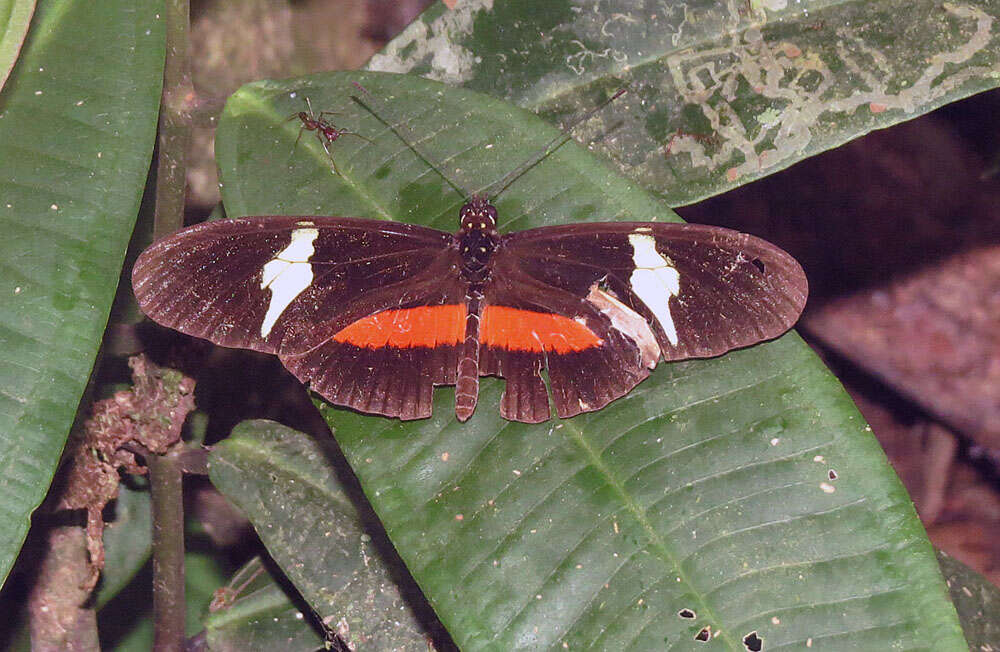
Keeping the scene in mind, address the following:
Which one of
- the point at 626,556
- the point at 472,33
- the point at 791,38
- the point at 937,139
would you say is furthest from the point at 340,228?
the point at 937,139

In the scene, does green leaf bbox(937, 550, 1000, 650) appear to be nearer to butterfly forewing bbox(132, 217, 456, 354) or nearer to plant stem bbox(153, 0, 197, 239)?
butterfly forewing bbox(132, 217, 456, 354)

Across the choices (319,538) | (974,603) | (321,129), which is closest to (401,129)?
(321,129)

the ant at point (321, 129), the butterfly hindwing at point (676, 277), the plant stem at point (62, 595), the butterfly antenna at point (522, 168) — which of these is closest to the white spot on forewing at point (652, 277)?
the butterfly hindwing at point (676, 277)

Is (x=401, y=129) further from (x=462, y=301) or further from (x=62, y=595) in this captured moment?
(x=62, y=595)

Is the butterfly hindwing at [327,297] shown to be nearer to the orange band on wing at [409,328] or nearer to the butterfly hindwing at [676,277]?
the orange band on wing at [409,328]

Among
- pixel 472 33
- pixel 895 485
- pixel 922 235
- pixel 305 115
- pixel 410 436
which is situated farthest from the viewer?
pixel 922 235

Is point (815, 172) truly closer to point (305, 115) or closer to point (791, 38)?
point (791, 38)

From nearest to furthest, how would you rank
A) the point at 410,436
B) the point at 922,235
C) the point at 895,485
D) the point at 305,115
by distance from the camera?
the point at 895,485 → the point at 410,436 → the point at 305,115 → the point at 922,235

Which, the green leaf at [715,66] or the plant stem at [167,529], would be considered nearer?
the green leaf at [715,66]
